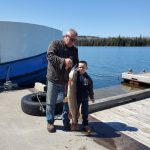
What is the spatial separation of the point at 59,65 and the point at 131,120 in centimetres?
227

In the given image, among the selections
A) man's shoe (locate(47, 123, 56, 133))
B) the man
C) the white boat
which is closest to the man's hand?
the man

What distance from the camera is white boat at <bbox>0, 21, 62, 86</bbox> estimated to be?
9.95 meters

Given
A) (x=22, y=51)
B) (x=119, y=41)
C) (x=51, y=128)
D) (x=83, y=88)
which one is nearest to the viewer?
(x=83, y=88)

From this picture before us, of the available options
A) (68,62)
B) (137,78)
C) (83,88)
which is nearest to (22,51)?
(83,88)

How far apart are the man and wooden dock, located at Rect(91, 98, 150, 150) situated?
111 centimetres

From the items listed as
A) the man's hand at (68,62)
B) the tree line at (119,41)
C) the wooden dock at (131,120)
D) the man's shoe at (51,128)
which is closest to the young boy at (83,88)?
the man's hand at (68,62)

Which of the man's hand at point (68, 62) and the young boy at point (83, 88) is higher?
the man's hand at point (68, 62)

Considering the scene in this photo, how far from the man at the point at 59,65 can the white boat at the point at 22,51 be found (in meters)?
4.98

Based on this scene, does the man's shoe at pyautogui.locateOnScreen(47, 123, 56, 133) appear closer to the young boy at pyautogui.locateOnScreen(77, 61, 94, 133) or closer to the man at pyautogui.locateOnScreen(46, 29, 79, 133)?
the man at pyautogui.locateOnScreen(46, 29, 79, 133)

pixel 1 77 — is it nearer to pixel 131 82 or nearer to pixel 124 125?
pixel 124 125

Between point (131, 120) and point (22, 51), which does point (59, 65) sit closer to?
point (131, 120)

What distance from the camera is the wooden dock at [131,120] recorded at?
513 centimetres

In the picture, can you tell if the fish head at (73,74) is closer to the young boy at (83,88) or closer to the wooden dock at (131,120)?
the young boy at (83,88)

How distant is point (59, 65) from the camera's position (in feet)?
15.8
